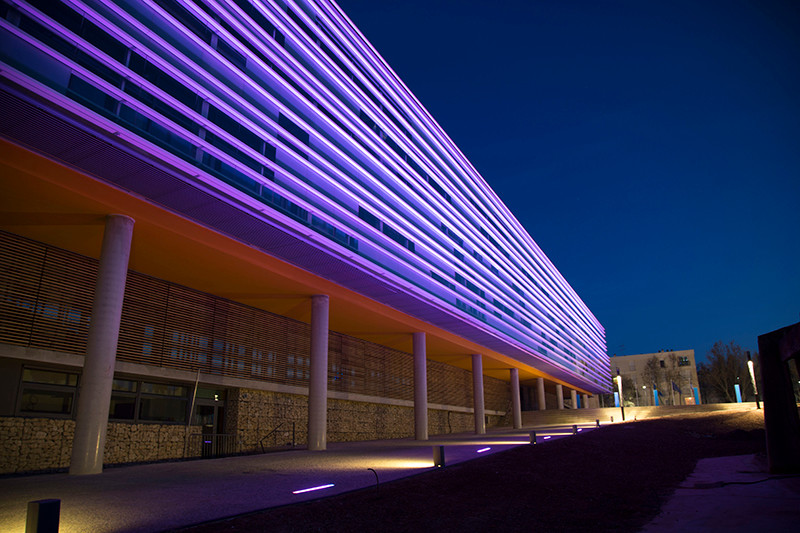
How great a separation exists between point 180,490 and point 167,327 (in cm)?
1332

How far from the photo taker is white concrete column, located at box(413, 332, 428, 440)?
33531mm

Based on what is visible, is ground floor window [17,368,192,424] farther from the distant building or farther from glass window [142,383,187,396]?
the distant building

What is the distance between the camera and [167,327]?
22.9 m

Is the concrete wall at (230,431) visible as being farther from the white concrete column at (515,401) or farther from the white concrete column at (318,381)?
the white concrete column at (515,401)

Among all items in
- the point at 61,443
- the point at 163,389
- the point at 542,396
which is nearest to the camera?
the point at 61,443

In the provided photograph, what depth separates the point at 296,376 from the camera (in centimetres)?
3003

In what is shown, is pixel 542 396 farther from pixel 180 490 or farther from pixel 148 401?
pixel 180 490

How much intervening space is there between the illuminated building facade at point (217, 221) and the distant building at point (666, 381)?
3033 inches

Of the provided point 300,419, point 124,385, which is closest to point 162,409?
point 124,385

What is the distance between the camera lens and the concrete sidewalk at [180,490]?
316 inches

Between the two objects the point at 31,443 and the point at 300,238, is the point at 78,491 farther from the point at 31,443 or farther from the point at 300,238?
the point at 300,238

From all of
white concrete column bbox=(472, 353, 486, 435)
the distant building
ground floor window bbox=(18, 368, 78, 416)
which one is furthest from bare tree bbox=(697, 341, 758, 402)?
ground floor window bbox=(18, 368, 78, 416)

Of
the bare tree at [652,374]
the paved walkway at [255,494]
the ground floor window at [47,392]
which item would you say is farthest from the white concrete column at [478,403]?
the bare tree at [652,374]

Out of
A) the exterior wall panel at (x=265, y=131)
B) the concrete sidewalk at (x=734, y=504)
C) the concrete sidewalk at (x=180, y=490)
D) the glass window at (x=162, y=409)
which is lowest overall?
the concrete sidewalk at (x=180, y=490)
